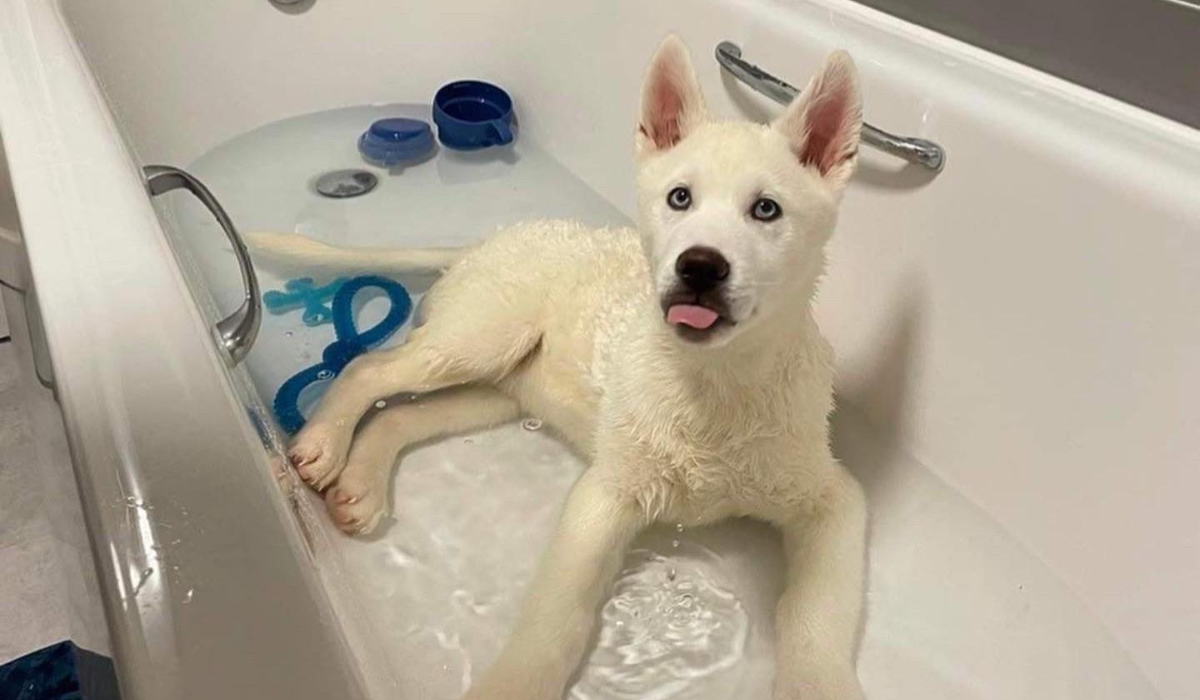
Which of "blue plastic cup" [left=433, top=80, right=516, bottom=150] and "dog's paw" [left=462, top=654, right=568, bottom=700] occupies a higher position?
"blue plastic cup" [left=433, top=80, right=516, bottom=150]

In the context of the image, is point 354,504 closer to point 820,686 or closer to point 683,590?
point 683,590

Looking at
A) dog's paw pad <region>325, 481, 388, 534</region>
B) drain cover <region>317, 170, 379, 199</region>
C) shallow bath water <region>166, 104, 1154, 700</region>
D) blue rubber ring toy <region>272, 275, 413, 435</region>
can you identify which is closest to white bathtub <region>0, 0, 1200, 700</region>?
shallow bath water <region>166, 104, 1154, 700</region>

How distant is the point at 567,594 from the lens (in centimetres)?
108

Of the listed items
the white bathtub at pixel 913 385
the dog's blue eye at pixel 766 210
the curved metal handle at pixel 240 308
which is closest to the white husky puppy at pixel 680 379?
the dog's blue eye at pixel 766 210

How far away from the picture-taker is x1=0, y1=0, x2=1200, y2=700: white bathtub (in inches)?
22.9

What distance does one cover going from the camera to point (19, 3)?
125 centimetres

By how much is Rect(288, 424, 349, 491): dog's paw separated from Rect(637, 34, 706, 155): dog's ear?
529 mm

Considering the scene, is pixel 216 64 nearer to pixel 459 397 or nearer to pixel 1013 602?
pixel 459 397

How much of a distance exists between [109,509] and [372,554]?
2.22ft

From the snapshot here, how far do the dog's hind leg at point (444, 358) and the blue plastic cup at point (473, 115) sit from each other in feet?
2.39

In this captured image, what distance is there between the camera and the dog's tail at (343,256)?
1615 mm

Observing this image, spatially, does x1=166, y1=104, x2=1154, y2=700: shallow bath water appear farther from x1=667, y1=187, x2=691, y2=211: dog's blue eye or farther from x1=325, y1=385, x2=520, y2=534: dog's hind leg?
x1=667, y1=187, x2=691, y2=211: dog's blue eye

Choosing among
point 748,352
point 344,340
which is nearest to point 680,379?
point 748,352

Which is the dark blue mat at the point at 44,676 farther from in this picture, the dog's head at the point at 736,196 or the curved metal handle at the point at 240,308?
the dog's head at the point at 736,196
